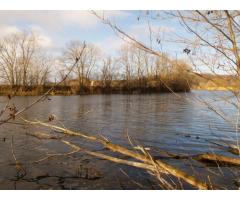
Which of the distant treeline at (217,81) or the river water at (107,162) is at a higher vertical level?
the distant treeline at (217,81)

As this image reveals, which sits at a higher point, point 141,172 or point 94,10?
point 94,10

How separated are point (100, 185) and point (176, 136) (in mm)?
5659

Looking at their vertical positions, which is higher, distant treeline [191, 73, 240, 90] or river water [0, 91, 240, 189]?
distant treeline [191, 73, 240, 90]

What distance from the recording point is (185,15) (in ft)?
12.8

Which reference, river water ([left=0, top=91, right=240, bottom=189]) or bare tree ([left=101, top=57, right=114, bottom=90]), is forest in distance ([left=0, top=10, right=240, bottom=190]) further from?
bare tree ([left=101, top=57, right=114, bottom=90])

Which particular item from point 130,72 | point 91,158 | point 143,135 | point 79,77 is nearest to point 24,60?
point 79,77

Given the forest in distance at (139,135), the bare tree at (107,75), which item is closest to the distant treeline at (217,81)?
the forest in distance at (139,135)

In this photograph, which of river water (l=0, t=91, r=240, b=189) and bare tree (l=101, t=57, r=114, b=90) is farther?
bare tree (l=101, t=57, r=114, b=90)

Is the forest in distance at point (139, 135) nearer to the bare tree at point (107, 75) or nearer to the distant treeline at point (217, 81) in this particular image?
the distant treeline at point (217, 81)

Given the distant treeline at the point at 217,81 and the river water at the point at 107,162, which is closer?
the distant treeline at the point at 217,81

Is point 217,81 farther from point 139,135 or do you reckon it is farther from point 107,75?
point 107,75

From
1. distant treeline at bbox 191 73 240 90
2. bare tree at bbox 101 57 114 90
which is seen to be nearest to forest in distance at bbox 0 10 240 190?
distant treeline at bbox 191 73 240 90
